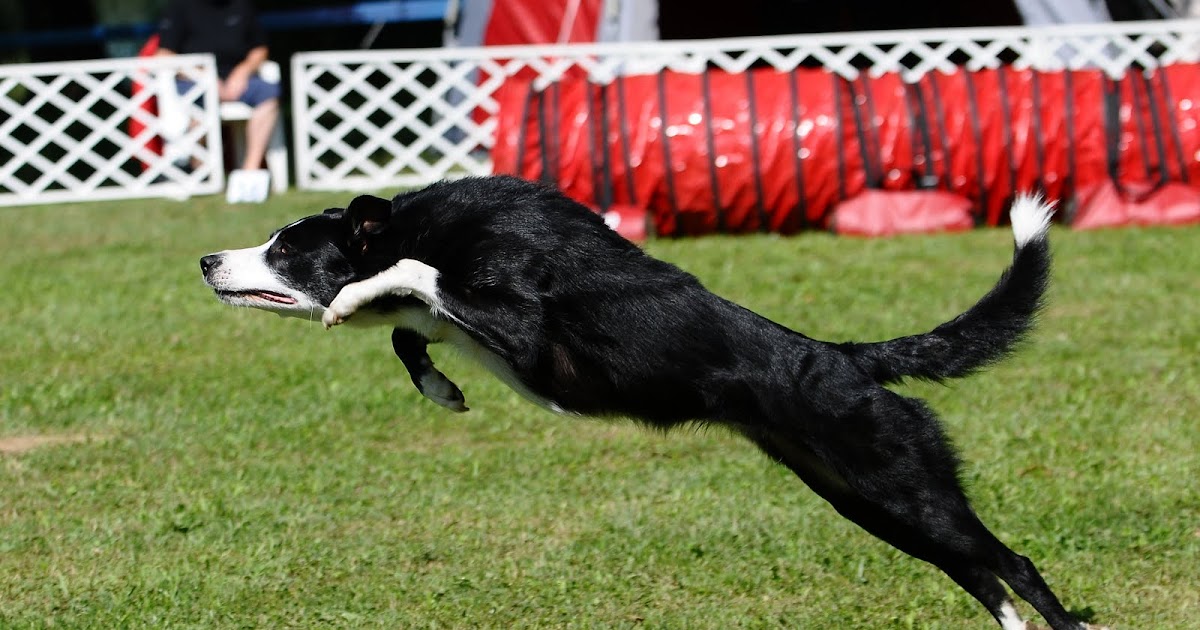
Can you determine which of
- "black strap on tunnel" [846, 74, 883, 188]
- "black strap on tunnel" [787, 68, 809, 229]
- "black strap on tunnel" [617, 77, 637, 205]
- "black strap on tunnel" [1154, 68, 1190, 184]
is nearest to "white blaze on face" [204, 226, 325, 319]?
"black strap on tunnel" [617, 77, 637, 205]

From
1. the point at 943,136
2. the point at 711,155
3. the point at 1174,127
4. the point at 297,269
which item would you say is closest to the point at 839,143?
the point at 943,136

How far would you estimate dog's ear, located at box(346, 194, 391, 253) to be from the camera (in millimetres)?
3646

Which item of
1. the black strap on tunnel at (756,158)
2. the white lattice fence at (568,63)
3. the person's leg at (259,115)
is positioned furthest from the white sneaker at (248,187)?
the black strap on tunnel at (756,158)

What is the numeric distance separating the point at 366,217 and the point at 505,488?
1779 mm

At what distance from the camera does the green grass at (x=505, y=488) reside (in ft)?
14.0

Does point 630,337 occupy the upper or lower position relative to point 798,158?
upper

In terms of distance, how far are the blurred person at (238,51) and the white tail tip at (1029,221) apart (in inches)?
375

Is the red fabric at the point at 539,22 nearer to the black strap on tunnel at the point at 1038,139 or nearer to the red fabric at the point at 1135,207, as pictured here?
the black strap on tunnel at the point at 1038,139

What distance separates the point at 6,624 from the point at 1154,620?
3221 mm

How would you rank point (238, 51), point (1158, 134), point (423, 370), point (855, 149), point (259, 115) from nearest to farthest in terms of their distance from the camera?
point (423, 370) → point (855, 149) → point (1158, 134) → point (259, 115) → point (238, 51)

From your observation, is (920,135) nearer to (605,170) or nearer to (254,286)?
(605,170)

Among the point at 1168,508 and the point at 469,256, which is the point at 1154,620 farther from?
the point at 469,256

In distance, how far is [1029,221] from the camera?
3.88 m

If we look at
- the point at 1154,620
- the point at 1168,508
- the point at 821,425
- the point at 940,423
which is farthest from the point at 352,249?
the point at 1168,508
